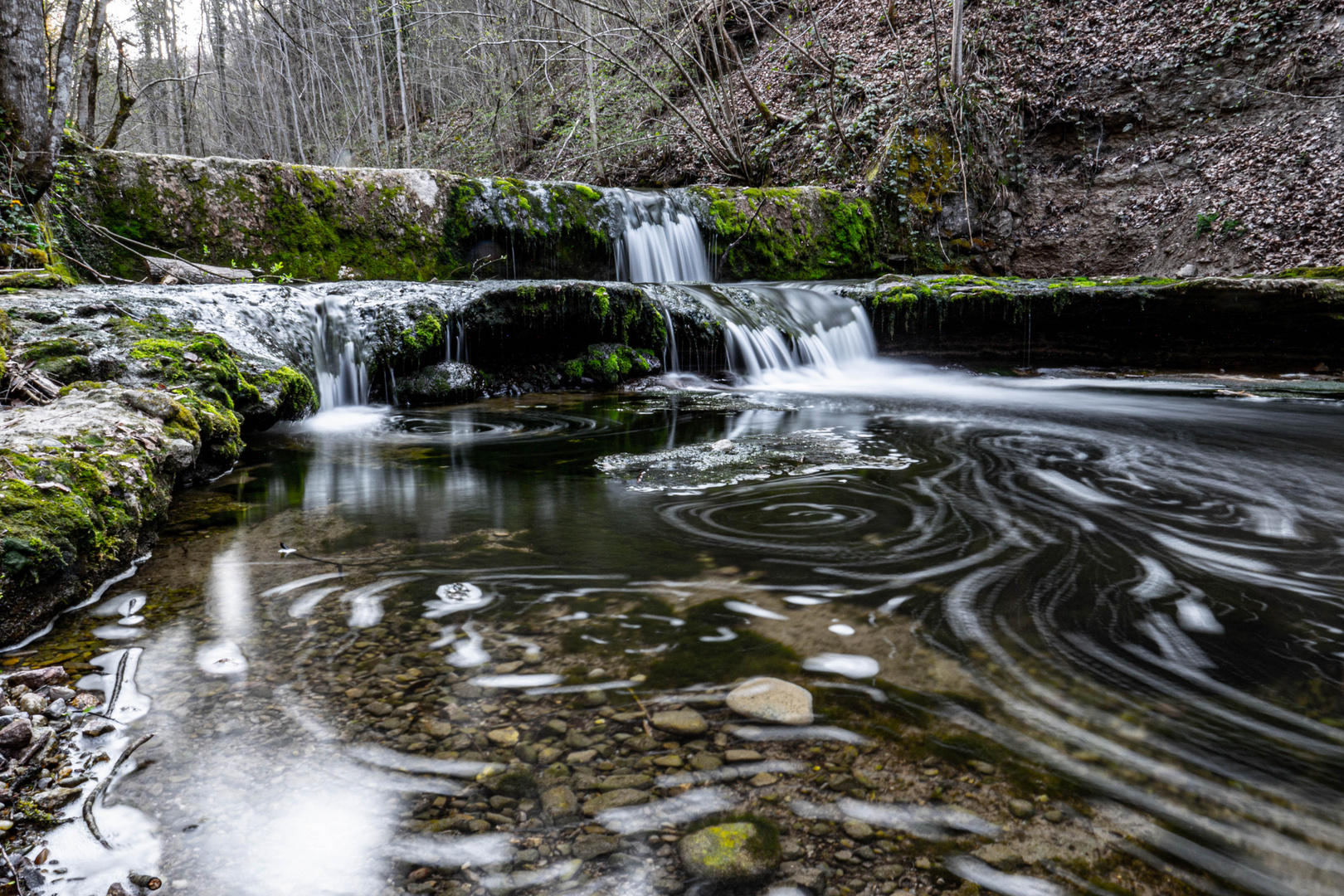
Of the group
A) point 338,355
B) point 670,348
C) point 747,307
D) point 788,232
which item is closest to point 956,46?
point 788,232

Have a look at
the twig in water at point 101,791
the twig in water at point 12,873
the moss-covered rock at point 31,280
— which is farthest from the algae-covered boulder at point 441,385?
the twig in water at point 12,873

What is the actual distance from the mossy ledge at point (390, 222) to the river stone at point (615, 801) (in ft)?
28.4

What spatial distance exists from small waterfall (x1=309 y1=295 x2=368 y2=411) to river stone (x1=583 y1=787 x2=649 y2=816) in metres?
6.00

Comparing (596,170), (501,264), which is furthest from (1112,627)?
(596,170)

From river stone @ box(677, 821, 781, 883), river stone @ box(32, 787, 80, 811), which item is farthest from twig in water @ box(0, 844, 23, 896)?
river stone @ box(677, 821, 781, 883)

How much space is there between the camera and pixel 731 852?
4.24 ft

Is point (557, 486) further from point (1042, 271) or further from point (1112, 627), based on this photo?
point (1042, 271)

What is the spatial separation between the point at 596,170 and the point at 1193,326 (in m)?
12.3

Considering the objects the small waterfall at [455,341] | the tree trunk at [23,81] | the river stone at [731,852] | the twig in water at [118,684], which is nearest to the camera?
the river stone at [731,852]

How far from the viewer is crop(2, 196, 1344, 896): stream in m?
1.31

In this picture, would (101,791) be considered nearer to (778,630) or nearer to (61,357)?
(778,630)

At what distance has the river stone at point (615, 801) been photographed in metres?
1.40

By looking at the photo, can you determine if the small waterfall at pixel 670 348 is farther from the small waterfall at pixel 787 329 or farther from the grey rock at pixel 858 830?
the grey rock at pixel 858 830

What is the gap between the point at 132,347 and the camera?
4.45 metres
